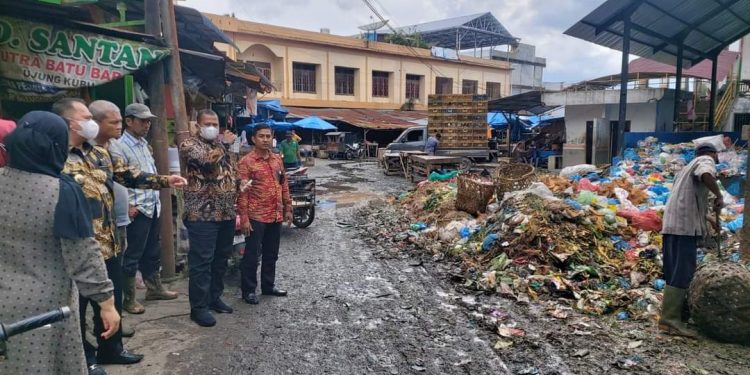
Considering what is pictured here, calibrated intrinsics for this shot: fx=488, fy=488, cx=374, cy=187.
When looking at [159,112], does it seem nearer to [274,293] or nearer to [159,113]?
[159,113]

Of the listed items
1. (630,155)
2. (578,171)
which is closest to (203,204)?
(578,171)

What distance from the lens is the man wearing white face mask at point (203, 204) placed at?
13.8 ft

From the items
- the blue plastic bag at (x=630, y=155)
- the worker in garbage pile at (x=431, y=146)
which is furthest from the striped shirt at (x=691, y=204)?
the worker in garbage pile at (x=431, y=146)

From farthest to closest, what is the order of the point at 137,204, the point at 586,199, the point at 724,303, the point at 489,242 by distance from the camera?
1. the point at 586,199
2. the point at 489,242
3. the point at 137,204
4. the point at 724,303

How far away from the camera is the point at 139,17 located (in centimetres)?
616

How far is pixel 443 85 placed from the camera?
37562 millimetres

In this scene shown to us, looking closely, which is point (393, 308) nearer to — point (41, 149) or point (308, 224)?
point (41, 149)

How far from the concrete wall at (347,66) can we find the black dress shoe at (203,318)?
24.1 m

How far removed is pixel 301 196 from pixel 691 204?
19.2 feet

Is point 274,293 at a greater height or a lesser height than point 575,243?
lesser

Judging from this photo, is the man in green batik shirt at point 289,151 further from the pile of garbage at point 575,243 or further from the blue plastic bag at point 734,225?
the blue plastic bag at point 734,225

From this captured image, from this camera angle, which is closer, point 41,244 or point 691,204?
point 41,244

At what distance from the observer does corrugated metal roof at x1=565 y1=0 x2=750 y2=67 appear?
10.7 meters

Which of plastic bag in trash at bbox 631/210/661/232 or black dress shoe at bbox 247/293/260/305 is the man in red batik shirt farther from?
plastic bag in trash at bbox 631/210/661/232
